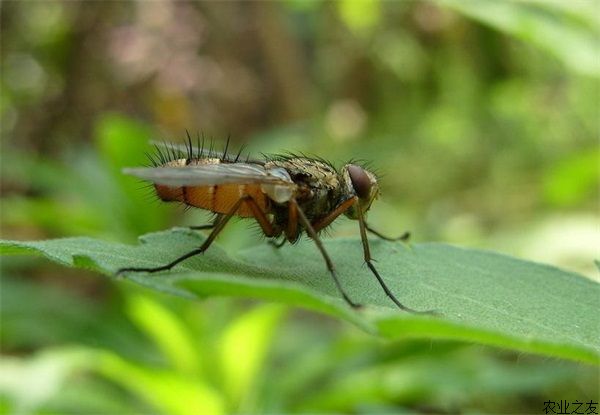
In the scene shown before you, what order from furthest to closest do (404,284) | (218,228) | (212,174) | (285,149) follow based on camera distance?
(285,149), (218,228), (212,174), (404,284)

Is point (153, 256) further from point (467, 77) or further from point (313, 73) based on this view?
point (313, 73)

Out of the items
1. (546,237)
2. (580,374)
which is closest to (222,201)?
(580,374)

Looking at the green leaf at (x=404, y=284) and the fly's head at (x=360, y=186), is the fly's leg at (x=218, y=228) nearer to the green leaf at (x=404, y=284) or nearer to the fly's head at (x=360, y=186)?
the green leaf at (x=404, y=284)

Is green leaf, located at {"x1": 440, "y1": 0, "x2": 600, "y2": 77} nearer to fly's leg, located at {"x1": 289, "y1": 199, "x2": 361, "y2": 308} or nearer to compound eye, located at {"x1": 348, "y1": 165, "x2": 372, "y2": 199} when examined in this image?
compound eye, located at {"x1": 348, "y1": 165, "x2": 372, "y2": 199}

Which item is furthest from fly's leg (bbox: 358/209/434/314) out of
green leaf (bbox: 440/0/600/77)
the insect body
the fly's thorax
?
green leaf (bbox: 440/0/600/77)

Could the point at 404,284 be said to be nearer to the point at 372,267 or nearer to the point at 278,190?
the point at 372,267

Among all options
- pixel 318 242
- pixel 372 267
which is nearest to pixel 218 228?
pixel 318 242

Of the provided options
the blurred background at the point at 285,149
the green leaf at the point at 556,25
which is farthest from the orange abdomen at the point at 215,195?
the green leaf at the point at 556,25
